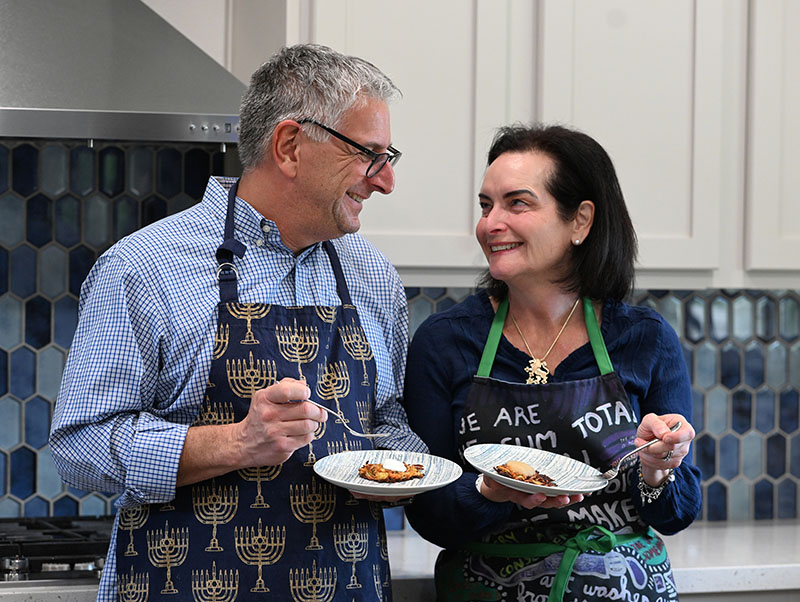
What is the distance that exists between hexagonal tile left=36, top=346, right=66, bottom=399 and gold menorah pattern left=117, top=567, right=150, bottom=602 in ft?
2.98

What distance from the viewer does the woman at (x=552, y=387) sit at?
1.50 m

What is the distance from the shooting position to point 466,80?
1936mm

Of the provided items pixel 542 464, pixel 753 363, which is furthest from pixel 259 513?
pixel 753 363

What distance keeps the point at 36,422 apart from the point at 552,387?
1.18 metres

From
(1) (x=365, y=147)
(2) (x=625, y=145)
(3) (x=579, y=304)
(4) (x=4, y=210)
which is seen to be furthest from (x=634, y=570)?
(4) (x=4, y=210)

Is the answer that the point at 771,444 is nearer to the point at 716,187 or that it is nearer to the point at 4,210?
the point at 716,187

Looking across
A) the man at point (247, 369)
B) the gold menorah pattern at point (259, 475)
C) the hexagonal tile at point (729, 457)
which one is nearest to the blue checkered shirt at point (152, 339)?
the man at point (247, 369)

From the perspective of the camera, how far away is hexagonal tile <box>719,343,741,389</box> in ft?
8.01

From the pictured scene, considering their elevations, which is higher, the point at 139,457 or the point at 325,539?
the point at 139,457

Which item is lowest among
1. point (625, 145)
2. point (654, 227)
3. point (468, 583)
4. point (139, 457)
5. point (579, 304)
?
point (468, 583)

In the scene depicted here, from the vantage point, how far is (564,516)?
1518mm

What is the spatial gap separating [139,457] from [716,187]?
1288 millimetres

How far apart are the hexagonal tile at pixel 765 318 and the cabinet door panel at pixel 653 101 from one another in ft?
1.68

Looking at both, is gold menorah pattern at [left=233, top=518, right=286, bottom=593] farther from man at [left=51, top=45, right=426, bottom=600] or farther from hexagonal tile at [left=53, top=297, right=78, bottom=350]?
hexagonal tile at [left=53, top=297, right=78, bottom=350]
